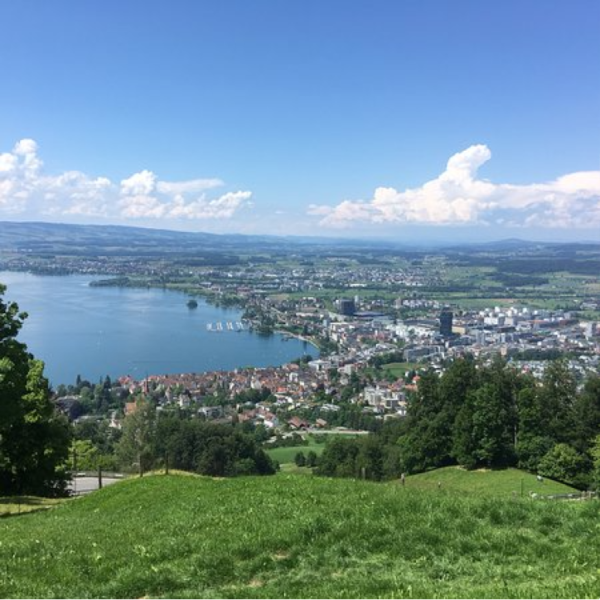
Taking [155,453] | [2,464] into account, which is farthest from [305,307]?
[2,464]

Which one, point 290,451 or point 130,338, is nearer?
point 290,451

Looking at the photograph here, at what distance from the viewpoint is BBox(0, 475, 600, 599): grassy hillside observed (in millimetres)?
5980

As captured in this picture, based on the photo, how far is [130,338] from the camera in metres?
99.0

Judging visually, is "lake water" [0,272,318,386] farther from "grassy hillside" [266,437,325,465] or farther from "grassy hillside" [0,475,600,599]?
"grassy hillside" [0,475,600,599]

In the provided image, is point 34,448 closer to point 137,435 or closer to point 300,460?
point 137,435

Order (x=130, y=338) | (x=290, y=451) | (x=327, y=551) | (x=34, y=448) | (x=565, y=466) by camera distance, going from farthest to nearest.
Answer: (x=130, y=338)
(x=290, y=451)
(x=565, y=466)
(x=34, y=448)
(x=327, y=551)

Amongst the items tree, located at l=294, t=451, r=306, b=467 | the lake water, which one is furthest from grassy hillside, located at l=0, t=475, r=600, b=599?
the lake water

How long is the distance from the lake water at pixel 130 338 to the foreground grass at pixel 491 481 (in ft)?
192

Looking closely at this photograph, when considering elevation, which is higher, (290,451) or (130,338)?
(130,338)

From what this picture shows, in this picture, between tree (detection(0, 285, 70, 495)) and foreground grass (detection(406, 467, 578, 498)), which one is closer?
tree (detection(0, 285, 70, 495))

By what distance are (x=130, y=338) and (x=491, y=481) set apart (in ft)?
267

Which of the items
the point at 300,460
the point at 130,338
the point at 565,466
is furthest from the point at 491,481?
the point at 130,338

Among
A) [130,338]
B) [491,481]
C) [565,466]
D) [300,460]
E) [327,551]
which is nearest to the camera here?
[327,551]

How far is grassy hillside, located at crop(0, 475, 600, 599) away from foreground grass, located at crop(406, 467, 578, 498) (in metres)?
15.1
